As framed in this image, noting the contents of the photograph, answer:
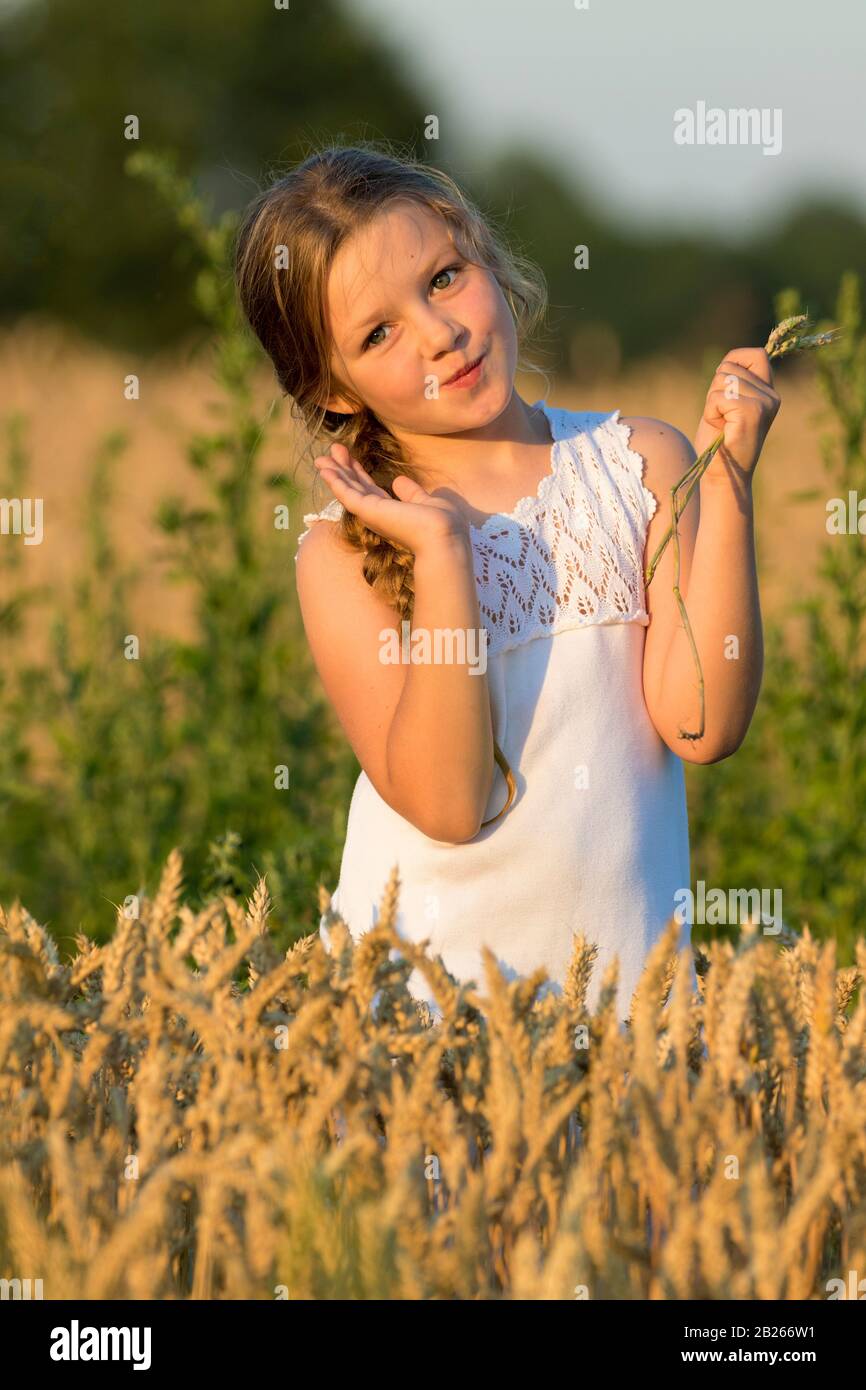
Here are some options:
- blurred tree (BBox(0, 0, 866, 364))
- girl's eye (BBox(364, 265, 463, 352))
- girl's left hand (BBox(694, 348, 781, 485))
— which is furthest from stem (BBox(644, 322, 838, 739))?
blurred tree (BBox(0, 0, 866, 364))

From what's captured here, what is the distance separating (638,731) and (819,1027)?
0.82 meters

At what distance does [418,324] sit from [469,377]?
104 mm

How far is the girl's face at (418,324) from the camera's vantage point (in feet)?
7.30

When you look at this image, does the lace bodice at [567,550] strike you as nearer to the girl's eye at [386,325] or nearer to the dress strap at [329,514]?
the dress strap at [329,514]

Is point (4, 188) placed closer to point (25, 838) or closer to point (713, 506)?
point (25, 838)

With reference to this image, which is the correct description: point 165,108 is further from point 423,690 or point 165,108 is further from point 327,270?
point 423,690

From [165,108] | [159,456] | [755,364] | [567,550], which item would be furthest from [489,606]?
[165,108]

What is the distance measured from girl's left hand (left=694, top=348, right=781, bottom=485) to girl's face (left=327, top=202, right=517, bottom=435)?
0.32 meters

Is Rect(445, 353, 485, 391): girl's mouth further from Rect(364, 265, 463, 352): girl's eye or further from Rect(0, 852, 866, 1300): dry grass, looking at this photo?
Rect(0, 852, 866, 1300): dry grass

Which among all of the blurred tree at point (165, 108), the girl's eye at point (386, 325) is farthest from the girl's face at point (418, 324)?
the blurred tree at point (165, 108)

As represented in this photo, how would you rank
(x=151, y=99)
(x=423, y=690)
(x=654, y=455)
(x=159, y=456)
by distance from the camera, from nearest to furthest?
(x=423, y=690) < (x=654, y=455) < (x=159, y=456) < (x=151, y=99)

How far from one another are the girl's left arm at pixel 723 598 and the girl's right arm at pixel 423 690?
0.96 feet

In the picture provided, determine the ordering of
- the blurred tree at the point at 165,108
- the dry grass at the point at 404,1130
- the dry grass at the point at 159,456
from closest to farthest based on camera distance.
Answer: the dry grass at the point at 404,1130 → the dry grass at the point at 159,456 → the blurred tree at the point at 165,108

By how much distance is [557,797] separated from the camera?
7.20 ft
